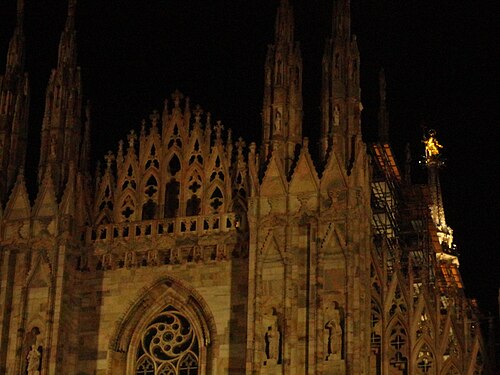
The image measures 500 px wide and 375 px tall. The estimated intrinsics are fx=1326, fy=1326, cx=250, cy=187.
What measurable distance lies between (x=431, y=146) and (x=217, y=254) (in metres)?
20.0

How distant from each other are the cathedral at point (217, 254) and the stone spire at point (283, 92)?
1.5 inches

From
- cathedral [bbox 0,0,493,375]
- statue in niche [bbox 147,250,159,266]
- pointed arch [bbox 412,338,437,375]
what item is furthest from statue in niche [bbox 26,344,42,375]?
pointed arch [bbox 412,338,437,375]

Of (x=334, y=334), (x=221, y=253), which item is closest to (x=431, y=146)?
(x=221, y=253)

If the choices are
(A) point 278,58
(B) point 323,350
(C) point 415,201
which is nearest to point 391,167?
(C) point 415,201

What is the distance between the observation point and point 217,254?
30781 mm

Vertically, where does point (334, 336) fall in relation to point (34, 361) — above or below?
above

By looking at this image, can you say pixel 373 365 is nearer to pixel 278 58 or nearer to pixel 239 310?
pixel 239 310

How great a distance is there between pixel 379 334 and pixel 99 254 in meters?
6.98

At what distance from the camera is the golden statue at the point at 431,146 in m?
48.7

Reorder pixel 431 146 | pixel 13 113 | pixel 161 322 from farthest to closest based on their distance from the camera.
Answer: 1. pixel 431 146
2. pixel 13 113
3. pixel 161 322

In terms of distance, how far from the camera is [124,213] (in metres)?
32.6

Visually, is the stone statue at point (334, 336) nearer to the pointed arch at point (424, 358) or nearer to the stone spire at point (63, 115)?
the pointed arch at point (424, 358)

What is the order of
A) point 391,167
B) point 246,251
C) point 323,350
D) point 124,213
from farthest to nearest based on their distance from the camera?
point 391,167, point 124,213, point 246,251, point 323,350

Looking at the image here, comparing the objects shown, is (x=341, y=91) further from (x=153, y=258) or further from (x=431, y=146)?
(x=431, y=146)
